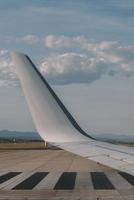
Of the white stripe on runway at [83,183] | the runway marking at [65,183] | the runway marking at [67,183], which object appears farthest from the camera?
the white stripe on runway at [83,183]

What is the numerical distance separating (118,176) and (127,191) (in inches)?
213

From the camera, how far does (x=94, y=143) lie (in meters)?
9.27

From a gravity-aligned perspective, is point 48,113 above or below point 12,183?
above

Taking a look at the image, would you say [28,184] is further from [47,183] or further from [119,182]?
[119,182]

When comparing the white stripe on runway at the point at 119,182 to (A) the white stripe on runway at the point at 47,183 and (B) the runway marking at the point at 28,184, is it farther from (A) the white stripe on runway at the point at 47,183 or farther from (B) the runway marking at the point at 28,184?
(B) the runway marking at the point at 28,184

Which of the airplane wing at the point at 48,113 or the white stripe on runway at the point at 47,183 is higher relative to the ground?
the airplane wing at the point at 48,113

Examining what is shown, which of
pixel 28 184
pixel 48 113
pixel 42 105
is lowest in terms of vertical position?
pixel 28 184

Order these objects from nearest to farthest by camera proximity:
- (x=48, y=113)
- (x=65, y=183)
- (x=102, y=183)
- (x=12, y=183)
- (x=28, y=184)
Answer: (x=48, y=113) < (x=28, y=184) < (x=65, y=183) < (x=102, y=183) < (x=12, y=183)

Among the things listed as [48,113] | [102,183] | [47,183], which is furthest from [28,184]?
[48,113]

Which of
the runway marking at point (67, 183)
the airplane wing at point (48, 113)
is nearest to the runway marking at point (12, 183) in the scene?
the runway marking at point (67, 183)

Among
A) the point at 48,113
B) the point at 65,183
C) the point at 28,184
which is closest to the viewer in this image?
the point at 48,113

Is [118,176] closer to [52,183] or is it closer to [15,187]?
[52,183]

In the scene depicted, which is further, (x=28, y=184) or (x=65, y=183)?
(x=65, y=183)

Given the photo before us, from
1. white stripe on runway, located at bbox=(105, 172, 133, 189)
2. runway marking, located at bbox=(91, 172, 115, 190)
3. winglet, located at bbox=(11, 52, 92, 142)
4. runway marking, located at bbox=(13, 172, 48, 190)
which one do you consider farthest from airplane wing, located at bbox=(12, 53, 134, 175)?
white stripe on runway, located at bbox=(105, 172, 133, 189)
